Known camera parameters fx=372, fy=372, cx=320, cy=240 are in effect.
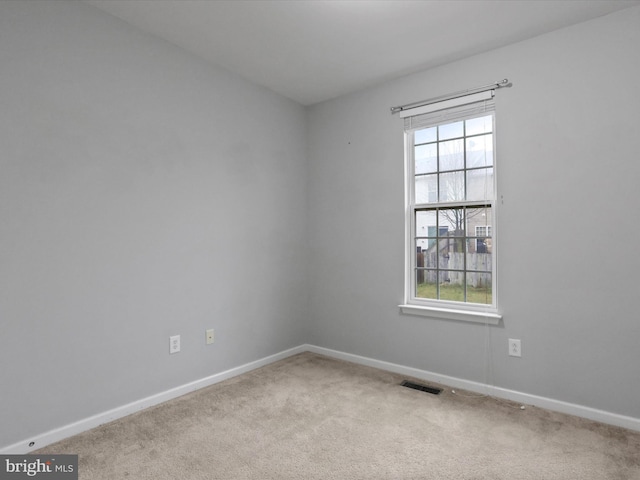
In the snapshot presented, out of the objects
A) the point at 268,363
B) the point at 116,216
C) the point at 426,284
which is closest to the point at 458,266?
the point at 426,284

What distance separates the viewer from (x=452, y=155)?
124 inches

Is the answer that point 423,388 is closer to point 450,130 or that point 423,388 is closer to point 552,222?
point 552,222

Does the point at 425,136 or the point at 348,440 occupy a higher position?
the point at 425,136

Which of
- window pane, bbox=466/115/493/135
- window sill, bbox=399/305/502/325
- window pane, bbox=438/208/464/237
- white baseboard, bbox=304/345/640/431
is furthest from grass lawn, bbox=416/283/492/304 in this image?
window pane, bbox=466/115/493/135

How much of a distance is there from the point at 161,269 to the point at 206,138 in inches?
43.9

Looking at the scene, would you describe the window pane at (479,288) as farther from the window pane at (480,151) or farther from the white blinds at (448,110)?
the white blinds at (448,110)

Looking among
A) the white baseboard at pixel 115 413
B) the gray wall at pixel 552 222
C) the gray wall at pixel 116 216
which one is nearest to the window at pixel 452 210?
the gray wall at pixel 552 222

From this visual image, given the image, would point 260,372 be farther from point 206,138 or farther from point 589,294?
point 589,294

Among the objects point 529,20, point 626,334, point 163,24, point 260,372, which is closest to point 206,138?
point 163,24

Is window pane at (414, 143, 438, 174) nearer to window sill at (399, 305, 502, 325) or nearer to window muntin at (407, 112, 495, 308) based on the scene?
window muntin at (407, 112, 495, 308)

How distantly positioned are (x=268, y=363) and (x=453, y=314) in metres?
1.76

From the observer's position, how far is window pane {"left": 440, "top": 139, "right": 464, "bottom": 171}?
10.2 feet

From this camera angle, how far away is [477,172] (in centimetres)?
300

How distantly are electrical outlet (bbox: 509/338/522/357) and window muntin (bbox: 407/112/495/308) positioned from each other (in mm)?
313
